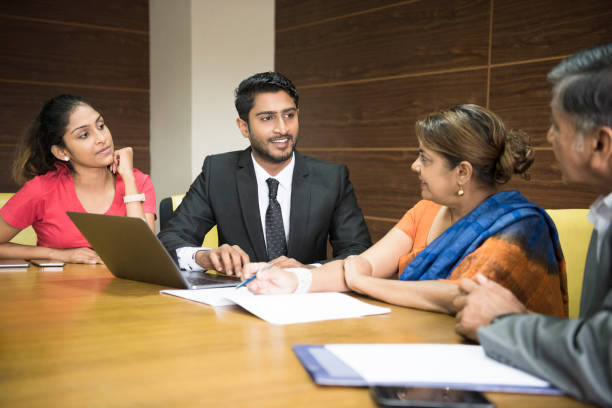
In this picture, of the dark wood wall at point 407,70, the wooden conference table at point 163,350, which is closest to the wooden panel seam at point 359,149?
the dark wood wall at point 407,70

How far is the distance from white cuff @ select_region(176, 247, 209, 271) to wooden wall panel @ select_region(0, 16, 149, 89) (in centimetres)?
289

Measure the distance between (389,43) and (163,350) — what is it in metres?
3.11

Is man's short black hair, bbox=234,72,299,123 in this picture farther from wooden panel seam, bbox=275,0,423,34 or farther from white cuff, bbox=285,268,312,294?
wooden panel seam, bbox=275,0,423,34

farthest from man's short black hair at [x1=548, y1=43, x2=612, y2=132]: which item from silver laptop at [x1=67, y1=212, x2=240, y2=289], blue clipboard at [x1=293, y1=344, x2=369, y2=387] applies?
silver laptop at [x1=67, y1=212, x2=240, y2=289]

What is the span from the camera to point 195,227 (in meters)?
2.40

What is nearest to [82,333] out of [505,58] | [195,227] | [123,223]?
[123,223]

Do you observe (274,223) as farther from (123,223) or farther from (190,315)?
(190,315)

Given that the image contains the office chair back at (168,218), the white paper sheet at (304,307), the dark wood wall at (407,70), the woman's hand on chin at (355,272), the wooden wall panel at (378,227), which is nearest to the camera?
the white paper sheet at (304,307)

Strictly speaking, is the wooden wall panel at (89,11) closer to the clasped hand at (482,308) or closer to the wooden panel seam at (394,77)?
the wooden panel seam at (394,77)

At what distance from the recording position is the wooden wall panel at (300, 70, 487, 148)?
3.42 meters

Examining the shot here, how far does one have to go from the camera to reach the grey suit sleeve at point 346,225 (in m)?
2.40

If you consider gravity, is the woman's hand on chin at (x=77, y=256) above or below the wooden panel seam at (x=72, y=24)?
below

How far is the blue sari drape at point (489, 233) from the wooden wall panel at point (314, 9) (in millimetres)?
2500

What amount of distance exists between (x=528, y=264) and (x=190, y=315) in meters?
0.80
